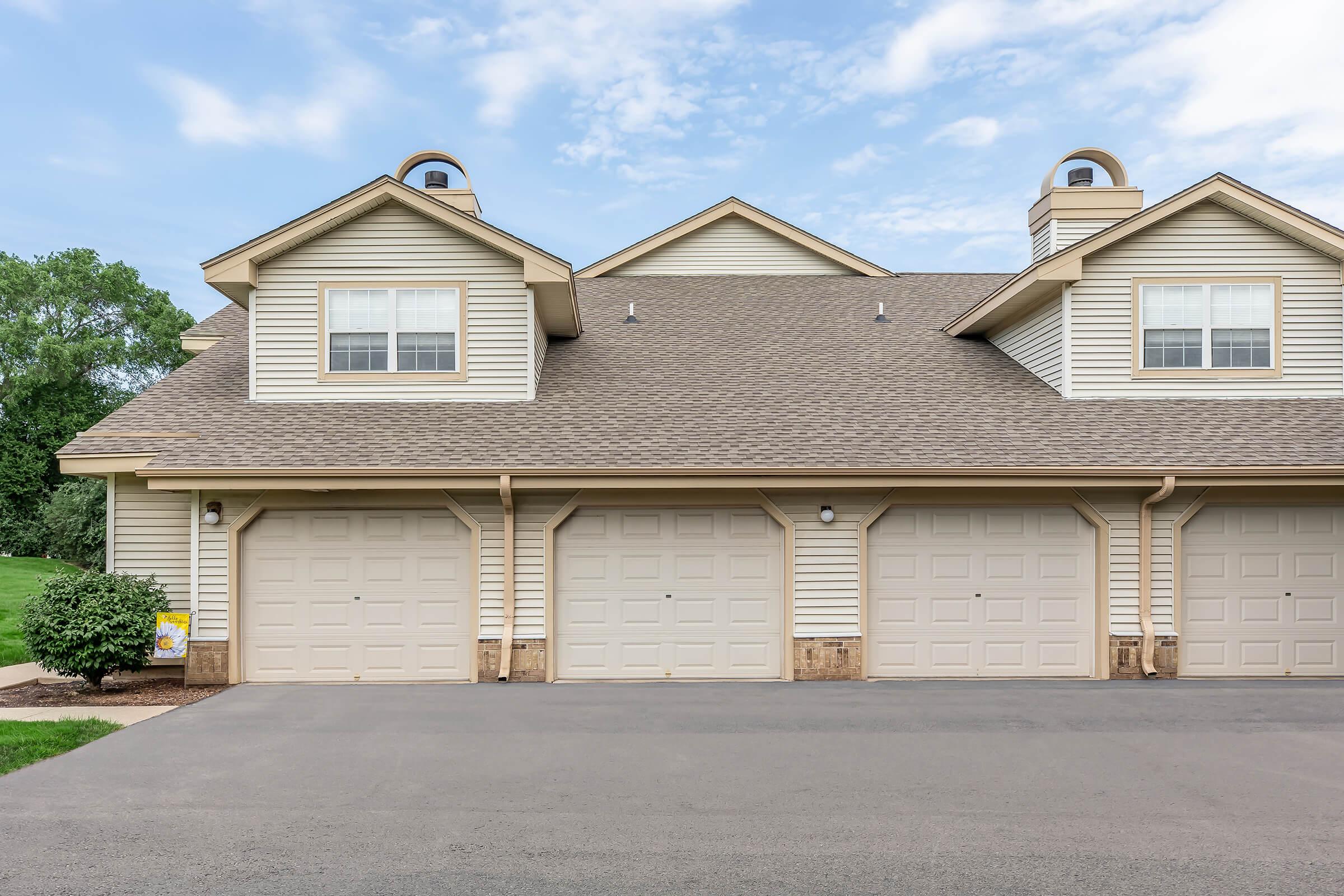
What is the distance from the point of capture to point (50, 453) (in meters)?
33.6

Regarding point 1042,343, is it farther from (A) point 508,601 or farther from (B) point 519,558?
(A) point 508,601

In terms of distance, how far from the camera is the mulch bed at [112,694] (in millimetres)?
8727

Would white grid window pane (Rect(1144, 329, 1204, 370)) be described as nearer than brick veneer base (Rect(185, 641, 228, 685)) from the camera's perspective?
No

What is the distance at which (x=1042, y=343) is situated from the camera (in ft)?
38.3

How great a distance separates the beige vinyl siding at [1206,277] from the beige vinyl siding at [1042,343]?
227 mm

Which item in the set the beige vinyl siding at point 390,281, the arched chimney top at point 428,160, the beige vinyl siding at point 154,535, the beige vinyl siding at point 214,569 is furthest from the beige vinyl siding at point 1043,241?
the beige vinyl siding at point 154,535

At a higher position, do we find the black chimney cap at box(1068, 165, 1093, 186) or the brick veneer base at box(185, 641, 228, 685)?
the black chimney cap at box(1068, 165, 1093, 186)

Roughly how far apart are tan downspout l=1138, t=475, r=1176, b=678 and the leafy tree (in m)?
36.3

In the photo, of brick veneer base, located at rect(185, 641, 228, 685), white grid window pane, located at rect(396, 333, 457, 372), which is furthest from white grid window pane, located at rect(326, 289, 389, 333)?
brick veneer base, located at rect(185, 641, 228, 685)

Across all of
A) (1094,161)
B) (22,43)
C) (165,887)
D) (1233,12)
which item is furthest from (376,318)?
(22,43)

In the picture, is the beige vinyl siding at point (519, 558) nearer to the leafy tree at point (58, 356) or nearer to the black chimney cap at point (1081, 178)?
the black chimney cap at point (1081, 178)

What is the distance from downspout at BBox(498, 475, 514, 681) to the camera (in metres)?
9.61

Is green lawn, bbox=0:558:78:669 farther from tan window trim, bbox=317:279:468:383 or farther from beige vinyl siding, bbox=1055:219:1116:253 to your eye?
beige vinyl siding, bbox=1055:219:1116:253

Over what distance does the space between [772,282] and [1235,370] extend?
7.83m
